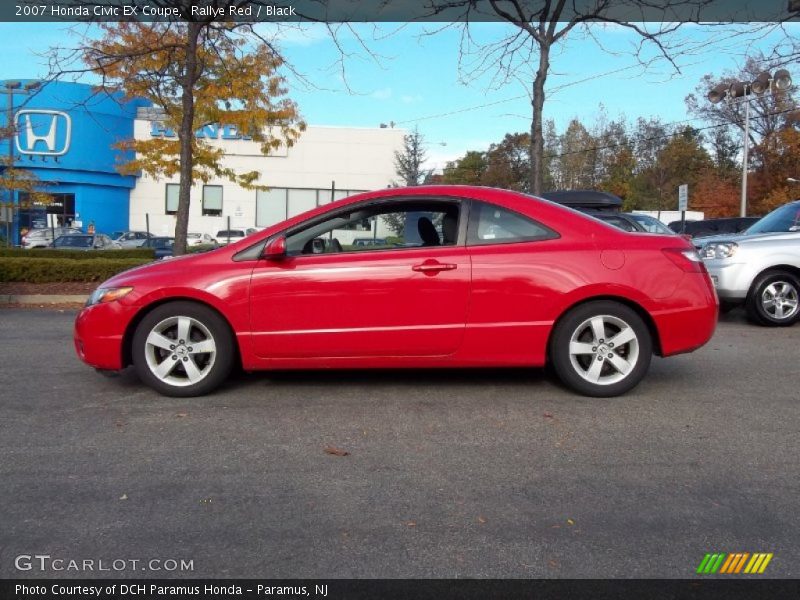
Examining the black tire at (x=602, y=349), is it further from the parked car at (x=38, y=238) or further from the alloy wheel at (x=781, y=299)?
the parked car at (x=38, y=238)

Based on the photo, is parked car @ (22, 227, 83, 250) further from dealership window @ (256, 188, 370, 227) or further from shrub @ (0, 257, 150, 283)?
shrub @ (0, 257, 150, 283)

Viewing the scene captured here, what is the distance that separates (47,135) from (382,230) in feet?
120

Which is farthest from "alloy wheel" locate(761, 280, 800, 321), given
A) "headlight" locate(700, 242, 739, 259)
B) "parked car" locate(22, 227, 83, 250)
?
"parked car" locate(22, 227, 83, 250)

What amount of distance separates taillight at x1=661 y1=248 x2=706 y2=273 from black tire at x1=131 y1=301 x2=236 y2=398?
10.7ft

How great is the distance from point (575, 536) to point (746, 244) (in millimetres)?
7007

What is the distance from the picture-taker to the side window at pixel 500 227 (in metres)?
5.03

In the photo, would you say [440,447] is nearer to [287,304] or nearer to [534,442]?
[534,442]

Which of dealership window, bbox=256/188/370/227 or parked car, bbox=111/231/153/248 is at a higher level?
dealership window, bbox=256/188/370/227

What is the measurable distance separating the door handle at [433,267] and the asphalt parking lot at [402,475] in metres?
0.96

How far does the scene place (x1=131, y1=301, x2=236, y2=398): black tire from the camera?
4.94m

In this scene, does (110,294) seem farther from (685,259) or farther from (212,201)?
(212,201)

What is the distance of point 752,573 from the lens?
266cm

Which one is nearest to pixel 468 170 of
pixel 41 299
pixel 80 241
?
pixel 80 241

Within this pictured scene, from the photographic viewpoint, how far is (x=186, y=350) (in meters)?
4.99
